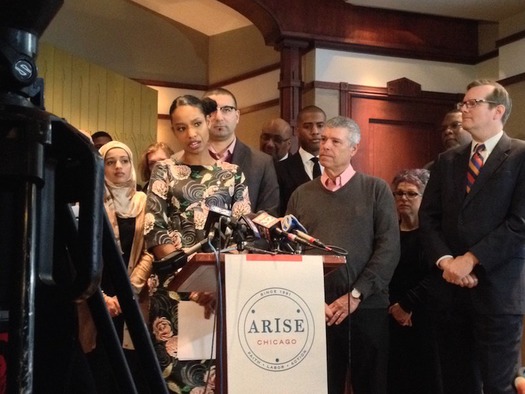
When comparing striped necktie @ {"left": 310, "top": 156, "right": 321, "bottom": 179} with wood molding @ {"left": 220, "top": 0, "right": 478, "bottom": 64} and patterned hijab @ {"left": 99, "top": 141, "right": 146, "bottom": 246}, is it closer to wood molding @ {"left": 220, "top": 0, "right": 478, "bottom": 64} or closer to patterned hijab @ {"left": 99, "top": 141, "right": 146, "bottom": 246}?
patterned hijab @ {"left": 99, "top": 141, "right": 146, "bottom": 246}

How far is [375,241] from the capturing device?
3094 mm

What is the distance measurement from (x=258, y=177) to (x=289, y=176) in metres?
0.62

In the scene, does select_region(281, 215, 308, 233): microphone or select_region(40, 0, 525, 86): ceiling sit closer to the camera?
select_region(281, 215, 308, 233): microphone

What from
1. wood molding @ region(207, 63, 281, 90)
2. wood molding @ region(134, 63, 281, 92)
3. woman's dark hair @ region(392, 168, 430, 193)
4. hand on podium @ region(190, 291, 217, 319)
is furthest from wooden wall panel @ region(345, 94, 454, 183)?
hand on podium @ region(190, 291, 217, 319)

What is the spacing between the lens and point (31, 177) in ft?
1.96

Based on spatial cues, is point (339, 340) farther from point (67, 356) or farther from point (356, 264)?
point (67, 356)

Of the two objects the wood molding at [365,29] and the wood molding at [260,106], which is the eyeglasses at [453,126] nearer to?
the wood molding at [365,29]

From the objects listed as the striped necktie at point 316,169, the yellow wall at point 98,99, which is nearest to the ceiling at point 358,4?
the yellow wall at point 98,99

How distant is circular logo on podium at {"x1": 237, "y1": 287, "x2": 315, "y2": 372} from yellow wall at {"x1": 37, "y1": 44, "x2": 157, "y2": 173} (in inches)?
177

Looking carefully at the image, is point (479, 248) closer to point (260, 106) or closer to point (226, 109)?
point (226, 109)

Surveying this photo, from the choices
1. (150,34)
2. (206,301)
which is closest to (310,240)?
(206,301)

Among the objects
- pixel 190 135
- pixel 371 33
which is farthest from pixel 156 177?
pixel 371 33

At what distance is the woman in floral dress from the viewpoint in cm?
255

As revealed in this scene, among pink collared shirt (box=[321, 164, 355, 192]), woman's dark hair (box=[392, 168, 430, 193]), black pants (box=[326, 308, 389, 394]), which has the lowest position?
black pants (box=[326, 308, 389, 394])
